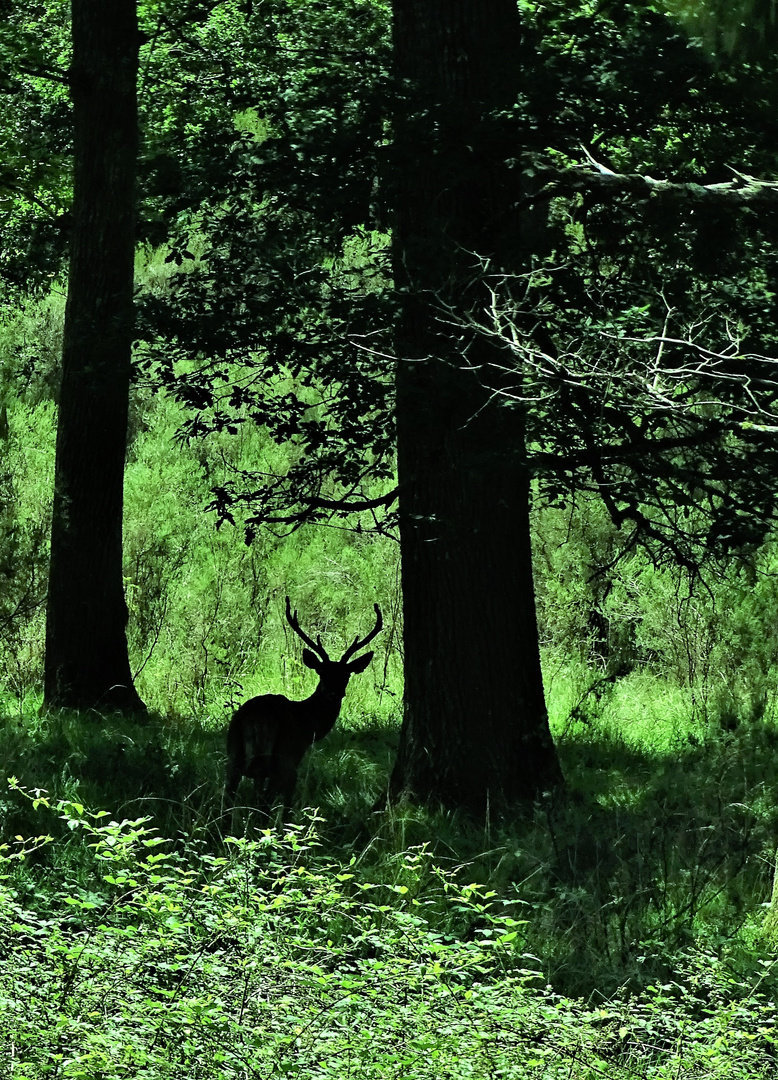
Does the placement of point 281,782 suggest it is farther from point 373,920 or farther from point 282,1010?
point 282,1010

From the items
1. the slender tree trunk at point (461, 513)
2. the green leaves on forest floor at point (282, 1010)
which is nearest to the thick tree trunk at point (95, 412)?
the slender tree trunk at point (461, 513)

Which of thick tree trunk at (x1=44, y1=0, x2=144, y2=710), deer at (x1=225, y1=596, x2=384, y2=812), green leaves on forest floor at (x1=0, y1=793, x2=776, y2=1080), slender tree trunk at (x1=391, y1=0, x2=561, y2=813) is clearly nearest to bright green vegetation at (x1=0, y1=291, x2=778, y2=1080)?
green leaves on forest floor at (x1=0, y1=793, x2=776, y2=1080)

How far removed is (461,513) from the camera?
805 cm

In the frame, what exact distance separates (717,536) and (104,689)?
16.9 feet

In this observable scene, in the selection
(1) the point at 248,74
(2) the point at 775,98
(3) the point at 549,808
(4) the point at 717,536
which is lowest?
→ (3) the point at 549,808

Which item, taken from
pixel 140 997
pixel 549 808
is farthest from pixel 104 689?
pixel 140 997

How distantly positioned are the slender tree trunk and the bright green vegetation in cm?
46

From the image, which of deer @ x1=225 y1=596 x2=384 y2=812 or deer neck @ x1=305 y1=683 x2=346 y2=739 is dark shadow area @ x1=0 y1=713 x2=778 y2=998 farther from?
deer neck @ x1=305 y1=683 x2=346 y2=739

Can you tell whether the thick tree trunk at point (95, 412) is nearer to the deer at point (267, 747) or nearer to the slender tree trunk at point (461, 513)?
the deer at point (267, 747)

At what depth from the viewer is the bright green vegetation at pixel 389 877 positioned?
4.62m

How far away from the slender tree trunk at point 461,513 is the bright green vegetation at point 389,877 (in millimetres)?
Result: 457

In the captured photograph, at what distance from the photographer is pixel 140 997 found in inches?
188

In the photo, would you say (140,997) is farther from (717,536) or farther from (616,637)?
(616,637)

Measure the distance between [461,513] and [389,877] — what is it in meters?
2.32
